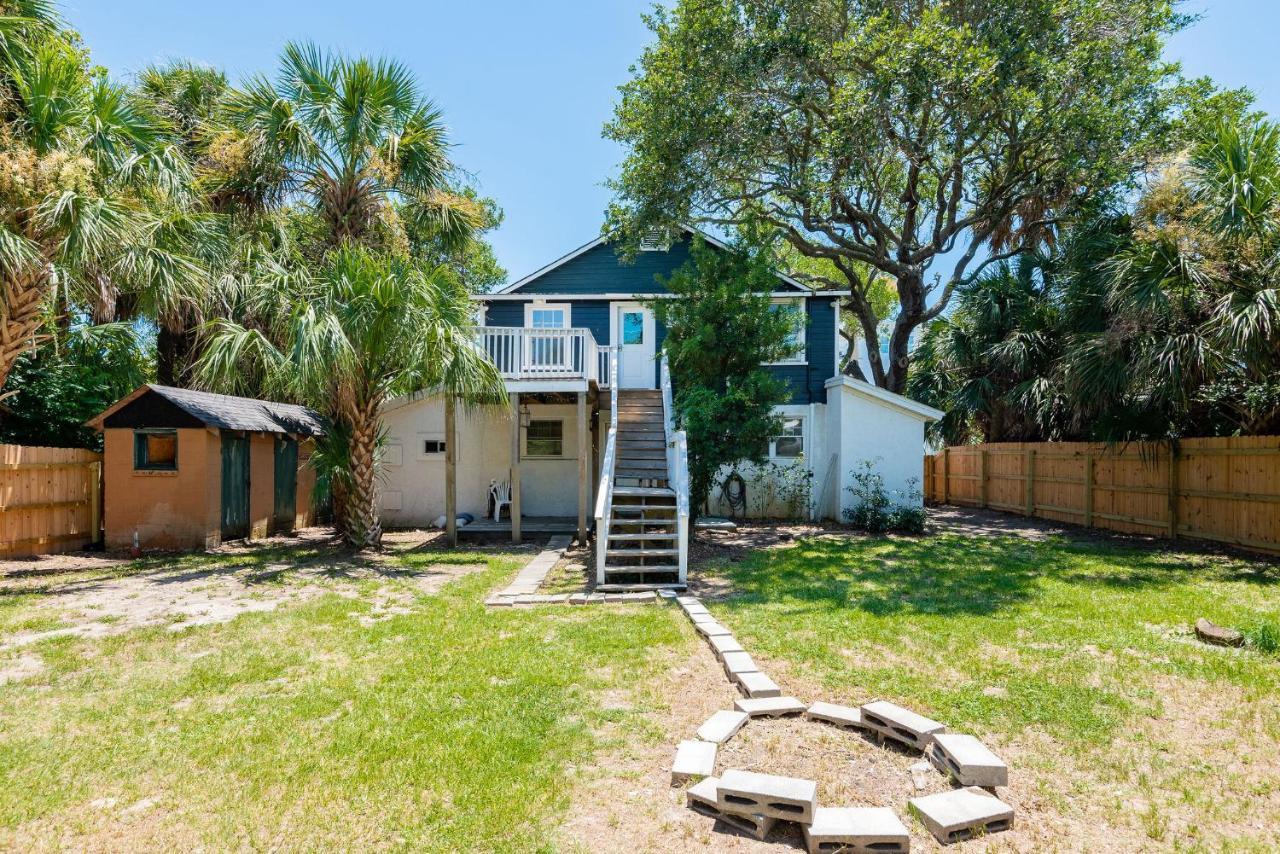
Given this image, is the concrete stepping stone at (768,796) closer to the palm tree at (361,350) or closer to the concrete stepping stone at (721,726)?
the concrete stepping stone at (721,726)

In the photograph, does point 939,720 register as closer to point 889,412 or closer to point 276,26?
point 889,412

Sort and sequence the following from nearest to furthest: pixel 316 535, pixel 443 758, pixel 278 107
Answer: pixel 443 758 < pixel 278 107 < pixel 316 535

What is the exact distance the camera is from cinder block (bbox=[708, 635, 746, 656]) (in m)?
5.27

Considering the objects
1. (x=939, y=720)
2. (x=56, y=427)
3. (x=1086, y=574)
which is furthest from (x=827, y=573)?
(x=56, y=427)

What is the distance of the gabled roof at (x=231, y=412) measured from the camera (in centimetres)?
1062

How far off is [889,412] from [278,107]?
1234cm

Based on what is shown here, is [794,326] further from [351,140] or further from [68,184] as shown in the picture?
[68,184]

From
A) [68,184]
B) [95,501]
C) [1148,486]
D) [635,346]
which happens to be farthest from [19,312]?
[1148,486]

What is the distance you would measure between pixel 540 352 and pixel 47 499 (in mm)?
7598

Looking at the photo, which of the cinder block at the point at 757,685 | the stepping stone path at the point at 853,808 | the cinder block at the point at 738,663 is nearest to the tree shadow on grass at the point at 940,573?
the cinder block at the point at 738,663

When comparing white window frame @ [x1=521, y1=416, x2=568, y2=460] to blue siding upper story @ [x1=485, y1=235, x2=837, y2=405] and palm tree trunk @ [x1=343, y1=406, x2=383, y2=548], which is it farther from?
palm tree trunk @ [x1=343, y1=406, x2=383, y2=548]

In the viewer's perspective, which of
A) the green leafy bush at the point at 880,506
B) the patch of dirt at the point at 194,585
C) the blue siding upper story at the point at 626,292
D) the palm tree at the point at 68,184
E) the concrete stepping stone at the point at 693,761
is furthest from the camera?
the blue siding upper story at the point at 626,292

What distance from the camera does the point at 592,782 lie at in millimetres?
3324

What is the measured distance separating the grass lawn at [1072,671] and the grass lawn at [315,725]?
5.37ft
